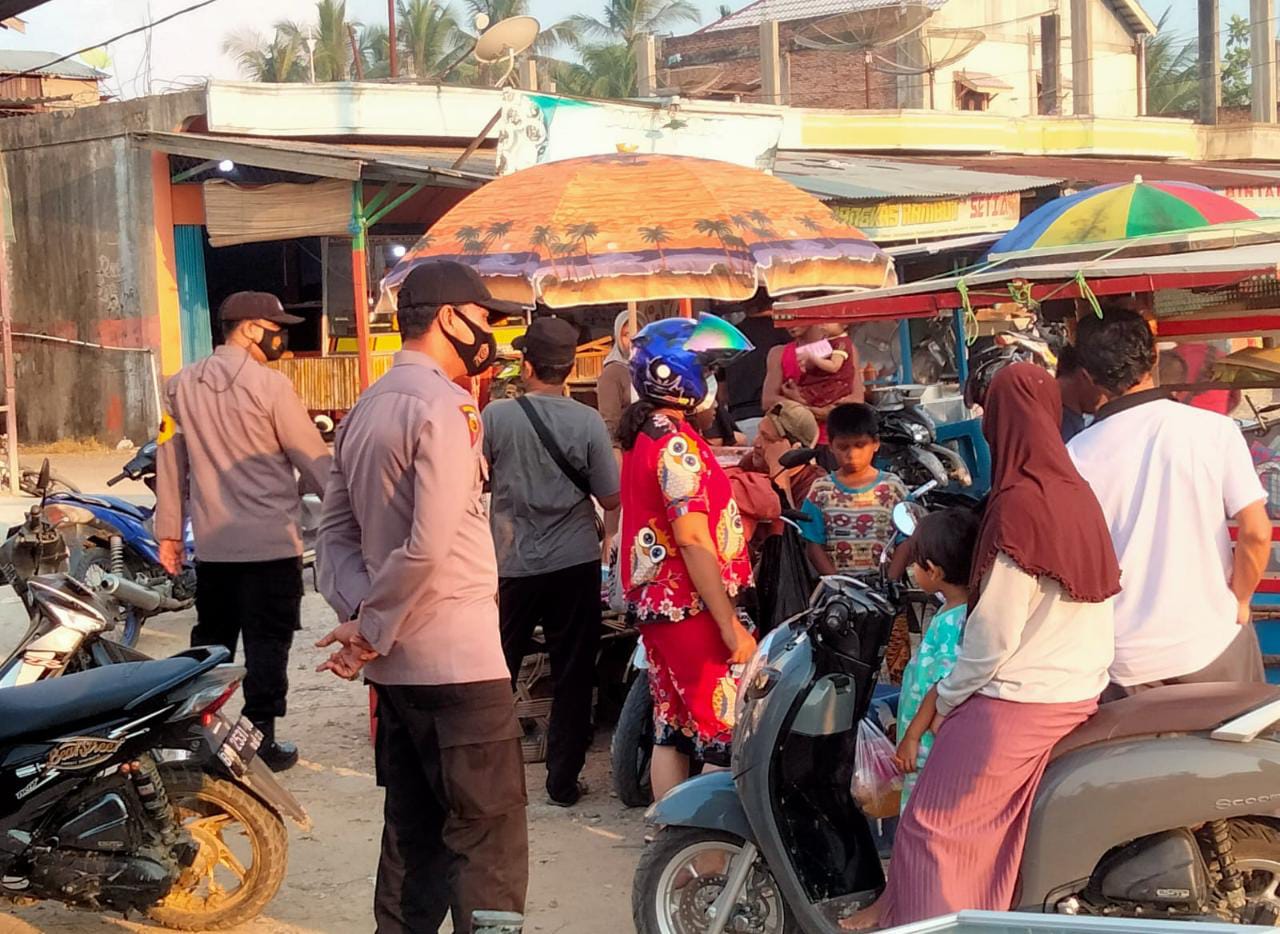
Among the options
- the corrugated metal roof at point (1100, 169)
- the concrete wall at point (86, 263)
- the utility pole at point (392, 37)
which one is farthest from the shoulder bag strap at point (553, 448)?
the utility pole at point (392, 37)

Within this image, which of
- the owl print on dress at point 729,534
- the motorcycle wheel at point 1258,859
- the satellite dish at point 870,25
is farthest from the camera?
the satellite dish at point 870,25

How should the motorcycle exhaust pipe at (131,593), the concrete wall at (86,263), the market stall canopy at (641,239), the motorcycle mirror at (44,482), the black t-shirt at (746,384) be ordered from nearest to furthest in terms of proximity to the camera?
the market stall canopy at (641,239) < the motorcycle exhaust pipe at (131,593) < the motorcycle mirror at (44,482) < the black t-shirt at (746,384) < the concrete wall at (86,263)

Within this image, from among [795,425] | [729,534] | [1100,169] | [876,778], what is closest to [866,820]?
[876,778]

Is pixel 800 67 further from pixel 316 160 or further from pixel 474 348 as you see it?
pixel 474 348

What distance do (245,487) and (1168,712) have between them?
3567 millimetres

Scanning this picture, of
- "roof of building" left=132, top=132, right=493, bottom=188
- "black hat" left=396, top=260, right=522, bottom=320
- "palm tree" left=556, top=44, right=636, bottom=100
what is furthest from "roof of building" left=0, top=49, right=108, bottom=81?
"black hat" left=396, top=260, right=522, bottom=320

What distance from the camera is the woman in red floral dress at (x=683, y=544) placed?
167 inches

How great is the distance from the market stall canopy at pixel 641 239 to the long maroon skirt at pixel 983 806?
127 inches

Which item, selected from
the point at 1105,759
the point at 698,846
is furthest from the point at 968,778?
the point at 698,846

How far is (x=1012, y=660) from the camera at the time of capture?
3.12 m

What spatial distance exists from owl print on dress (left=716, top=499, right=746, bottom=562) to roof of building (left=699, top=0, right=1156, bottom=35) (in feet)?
87.0

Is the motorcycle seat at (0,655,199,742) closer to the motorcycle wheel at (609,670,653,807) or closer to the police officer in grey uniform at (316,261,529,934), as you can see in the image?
the police officer in grey uniform at (316,261,529,934)

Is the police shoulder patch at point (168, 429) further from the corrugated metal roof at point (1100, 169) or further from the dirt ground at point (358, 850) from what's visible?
the corrugated metal roof at point (1100, 169)

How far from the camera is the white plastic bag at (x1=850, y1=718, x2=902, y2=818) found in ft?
11.5
